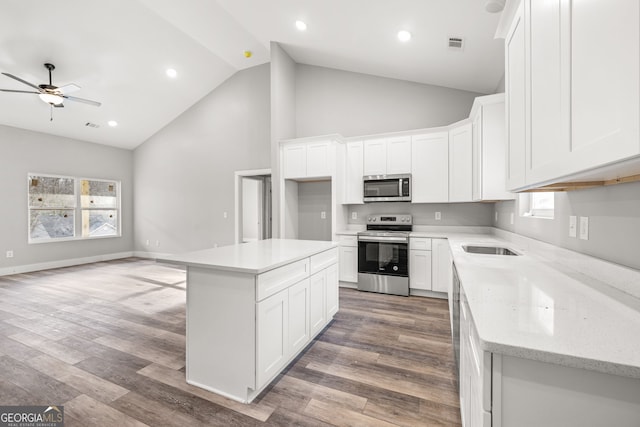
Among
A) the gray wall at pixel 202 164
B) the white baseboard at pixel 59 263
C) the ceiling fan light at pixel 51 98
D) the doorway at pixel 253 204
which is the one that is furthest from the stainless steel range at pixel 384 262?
the white baseboard at pixel 59 263

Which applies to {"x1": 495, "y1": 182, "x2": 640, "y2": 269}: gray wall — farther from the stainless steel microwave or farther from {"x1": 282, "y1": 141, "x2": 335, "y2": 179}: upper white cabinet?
{"x1": 282, "y1": 141, "x2": 335, "y2": 179}: upper white cabinet

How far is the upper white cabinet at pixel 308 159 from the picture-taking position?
176 inches

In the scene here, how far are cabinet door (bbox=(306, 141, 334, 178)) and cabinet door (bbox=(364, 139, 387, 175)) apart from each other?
58 cm

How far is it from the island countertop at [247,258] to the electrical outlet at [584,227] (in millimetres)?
1789

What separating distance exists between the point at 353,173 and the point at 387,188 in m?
0.62

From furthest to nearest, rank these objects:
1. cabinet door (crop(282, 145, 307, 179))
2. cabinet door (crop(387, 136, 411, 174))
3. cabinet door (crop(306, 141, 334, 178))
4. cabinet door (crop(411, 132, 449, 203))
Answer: cabinet door (crop(282, 145, 307, 179)) < cabinet door (crop(306, 141, 334, 178)) < cabinet door (crop(387, 136, 411, 174)) < cabinet door (crop(411, 132, 449, 203))

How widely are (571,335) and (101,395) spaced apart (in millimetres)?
2680

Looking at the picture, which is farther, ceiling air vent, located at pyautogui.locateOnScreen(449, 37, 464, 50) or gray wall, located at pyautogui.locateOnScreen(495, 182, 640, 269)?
ceiling air vent, located at pyautogui.locateOnScreen(449, 37, 464, 50)

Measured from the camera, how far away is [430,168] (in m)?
4.09

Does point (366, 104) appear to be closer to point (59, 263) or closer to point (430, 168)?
point (430, 168)

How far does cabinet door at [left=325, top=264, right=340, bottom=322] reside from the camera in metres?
2.94

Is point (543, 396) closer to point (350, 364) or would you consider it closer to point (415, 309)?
point (350, 364)

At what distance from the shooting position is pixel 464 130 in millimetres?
3721

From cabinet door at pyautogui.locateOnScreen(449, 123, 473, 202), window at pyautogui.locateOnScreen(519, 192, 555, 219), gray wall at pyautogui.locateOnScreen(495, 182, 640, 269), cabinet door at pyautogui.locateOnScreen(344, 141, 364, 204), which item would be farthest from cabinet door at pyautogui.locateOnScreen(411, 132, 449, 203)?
gray wall at pyautogui.locateOnScreen(495, 182, 640, 269)
